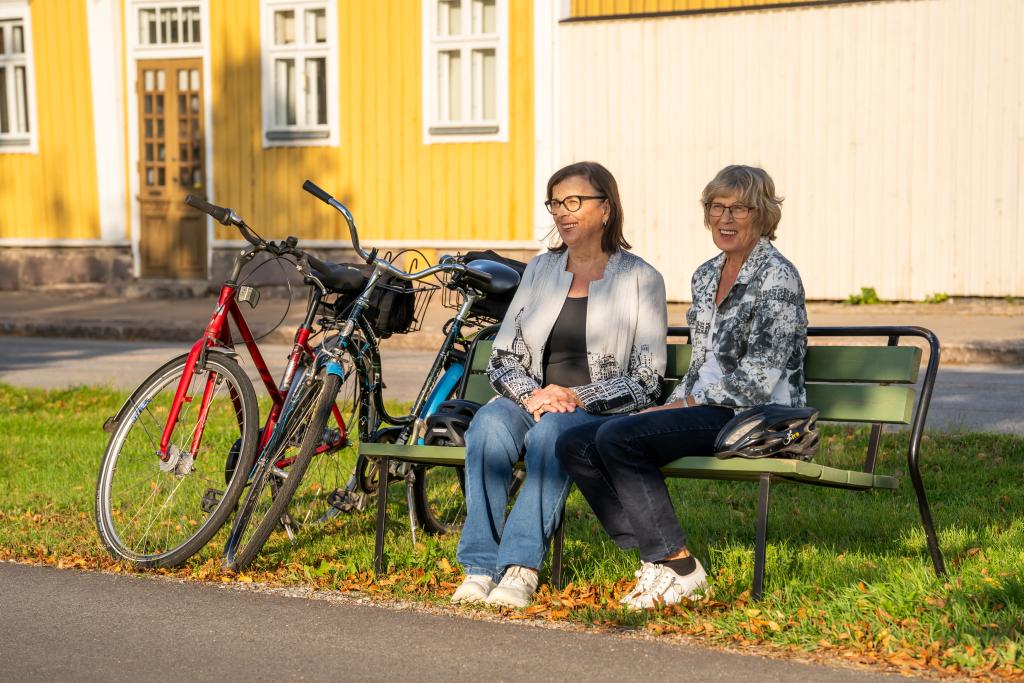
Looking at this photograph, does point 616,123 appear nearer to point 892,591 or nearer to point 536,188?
point 536,188

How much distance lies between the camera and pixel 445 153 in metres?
19.7

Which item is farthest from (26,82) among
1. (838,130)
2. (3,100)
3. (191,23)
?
(838,130)

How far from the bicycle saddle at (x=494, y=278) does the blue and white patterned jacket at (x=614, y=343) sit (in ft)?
1.30

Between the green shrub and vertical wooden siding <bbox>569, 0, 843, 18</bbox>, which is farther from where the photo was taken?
vertical wooden siding <bbox>569, 0, 843, 18</bbox>

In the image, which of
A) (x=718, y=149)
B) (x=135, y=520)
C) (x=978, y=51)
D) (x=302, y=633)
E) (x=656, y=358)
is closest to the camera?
(x=302, y=633)

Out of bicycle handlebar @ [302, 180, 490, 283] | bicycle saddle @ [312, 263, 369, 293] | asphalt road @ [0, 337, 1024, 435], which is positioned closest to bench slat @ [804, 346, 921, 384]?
bicycle handlebar @ [302, 180, 490, 283]

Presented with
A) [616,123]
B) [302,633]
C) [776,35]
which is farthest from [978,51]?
[302,633]

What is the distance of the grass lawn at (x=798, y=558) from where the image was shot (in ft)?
15.3

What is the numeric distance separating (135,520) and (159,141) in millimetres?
16240

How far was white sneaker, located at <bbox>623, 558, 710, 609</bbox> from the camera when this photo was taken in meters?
5.04

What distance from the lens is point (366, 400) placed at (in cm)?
602

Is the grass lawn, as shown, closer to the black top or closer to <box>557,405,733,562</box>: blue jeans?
<box>557,405,733,562</box>: blue jeans

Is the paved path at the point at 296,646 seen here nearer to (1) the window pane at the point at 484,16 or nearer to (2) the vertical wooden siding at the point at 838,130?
(2) the vertical wooden siding at the point at 838,130

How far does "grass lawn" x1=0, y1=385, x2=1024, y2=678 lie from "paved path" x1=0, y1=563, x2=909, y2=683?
7.5 inches
